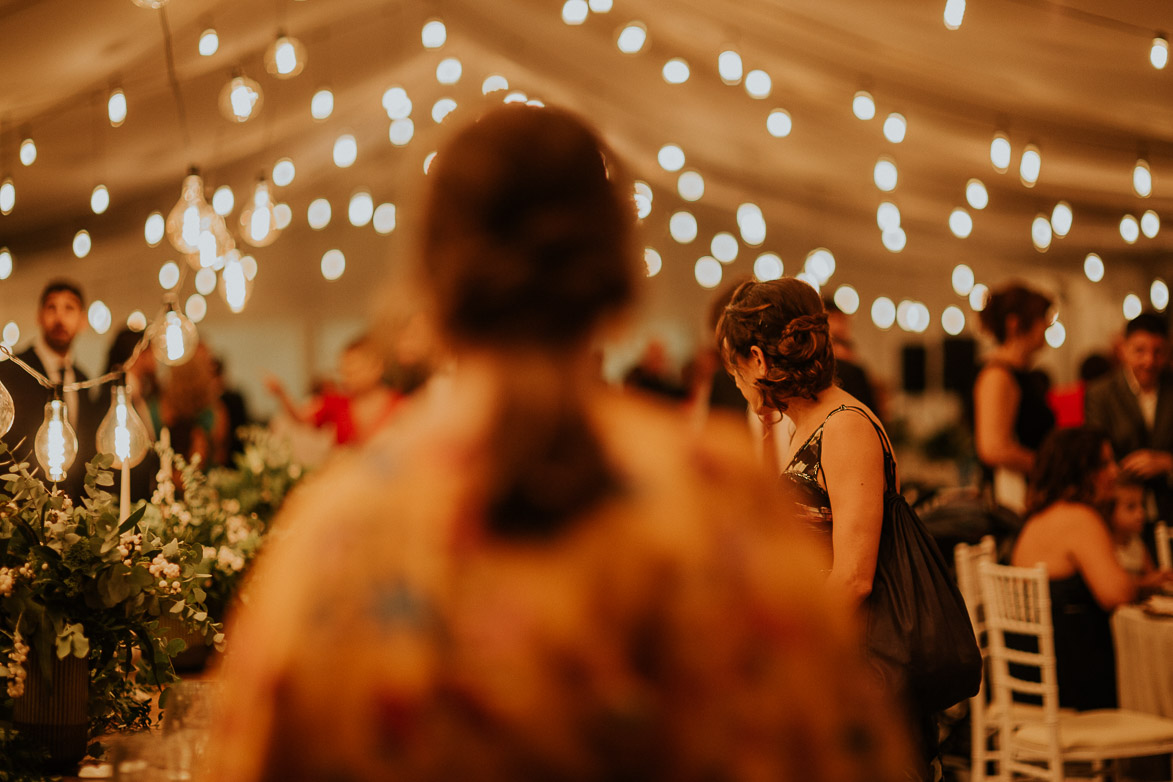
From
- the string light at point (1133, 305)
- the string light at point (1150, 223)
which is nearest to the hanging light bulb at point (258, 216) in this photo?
the string light at point (1150, 223)

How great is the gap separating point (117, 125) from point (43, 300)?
3.70 m

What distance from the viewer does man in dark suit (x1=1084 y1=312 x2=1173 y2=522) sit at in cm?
512

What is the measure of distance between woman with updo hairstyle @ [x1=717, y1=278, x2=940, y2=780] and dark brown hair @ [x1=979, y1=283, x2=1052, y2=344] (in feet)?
7.67

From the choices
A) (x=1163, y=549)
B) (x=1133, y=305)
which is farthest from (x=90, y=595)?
→ (x=1133, y=305)

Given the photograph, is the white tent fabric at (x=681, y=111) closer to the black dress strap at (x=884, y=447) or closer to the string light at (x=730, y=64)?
the string light at (x=730, y=64)

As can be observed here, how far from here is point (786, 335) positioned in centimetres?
226

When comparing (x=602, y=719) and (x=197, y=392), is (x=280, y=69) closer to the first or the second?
(x=197, y=392)

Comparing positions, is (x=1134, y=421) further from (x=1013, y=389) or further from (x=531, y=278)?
(x=531, y=278)

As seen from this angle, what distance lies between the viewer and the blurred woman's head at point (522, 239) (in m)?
0.92

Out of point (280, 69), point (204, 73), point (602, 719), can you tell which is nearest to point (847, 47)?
point (280, 69)

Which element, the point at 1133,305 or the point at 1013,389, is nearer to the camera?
the point at 1013,389

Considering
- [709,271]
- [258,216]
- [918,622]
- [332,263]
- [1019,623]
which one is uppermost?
[332,263]

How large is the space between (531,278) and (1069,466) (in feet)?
10.5

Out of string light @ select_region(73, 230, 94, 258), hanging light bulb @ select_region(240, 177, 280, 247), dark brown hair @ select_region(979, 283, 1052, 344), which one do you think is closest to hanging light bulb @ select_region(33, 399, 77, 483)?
hanging light bulb @ select_region(240, 177, 280, 247)
